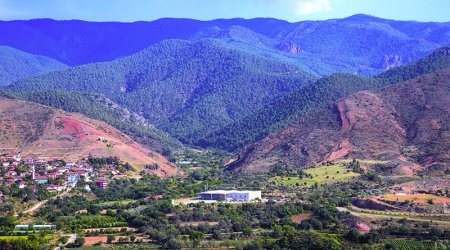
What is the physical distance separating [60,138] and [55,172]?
2254 centimetres

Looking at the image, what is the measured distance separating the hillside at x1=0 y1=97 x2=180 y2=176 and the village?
13.8ft

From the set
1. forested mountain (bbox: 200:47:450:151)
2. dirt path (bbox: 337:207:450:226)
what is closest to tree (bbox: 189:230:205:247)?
dirt path (bbox: 337:207:450:226)

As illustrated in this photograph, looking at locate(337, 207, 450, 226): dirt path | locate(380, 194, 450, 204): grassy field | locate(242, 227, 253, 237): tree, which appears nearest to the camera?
locate(242, 227, 253, 237): tree

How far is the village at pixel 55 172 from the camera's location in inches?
4018

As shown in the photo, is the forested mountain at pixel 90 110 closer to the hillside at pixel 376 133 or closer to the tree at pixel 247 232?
the hillside at pixel 376 133

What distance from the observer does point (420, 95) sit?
133 m

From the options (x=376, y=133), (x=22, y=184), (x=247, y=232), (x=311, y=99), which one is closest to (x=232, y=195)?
(x=247, y=232)

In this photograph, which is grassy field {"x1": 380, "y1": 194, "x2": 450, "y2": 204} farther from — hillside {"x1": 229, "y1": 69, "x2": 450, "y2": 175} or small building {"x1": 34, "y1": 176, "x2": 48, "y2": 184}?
small building {"x1": 34, "y1": 176, "x2": 48, "y2": 184}

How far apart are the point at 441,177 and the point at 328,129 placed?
121 ft

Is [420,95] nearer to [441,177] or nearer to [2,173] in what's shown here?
[441,177]

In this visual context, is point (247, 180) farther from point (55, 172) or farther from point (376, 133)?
point (55, 172)

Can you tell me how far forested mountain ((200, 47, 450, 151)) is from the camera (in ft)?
571

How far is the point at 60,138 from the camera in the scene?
132 metres

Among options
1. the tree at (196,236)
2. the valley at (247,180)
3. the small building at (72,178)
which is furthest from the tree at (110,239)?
the small building at (72,178)
